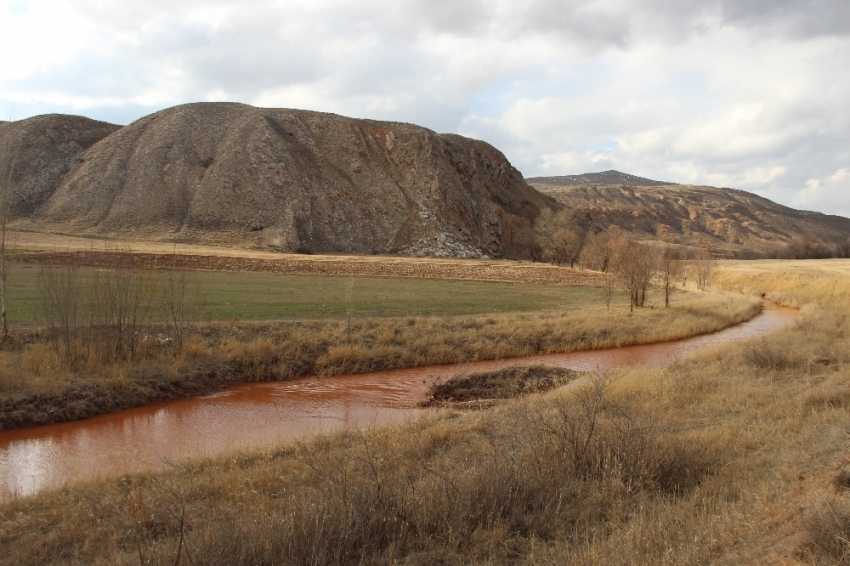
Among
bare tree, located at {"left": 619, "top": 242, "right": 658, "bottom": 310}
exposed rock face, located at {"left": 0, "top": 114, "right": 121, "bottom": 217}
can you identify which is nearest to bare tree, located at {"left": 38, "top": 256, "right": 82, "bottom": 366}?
bare tree, located at {"left": 619, "top": 242, "right": 658, "bottom": 310}

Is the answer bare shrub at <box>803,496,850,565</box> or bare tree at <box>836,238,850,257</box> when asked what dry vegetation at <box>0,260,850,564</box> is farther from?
bare tree at <box>836,238,850,257</box>

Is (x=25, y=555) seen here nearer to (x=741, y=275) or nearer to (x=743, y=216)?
(x=741, y=275)

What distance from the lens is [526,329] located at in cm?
2495

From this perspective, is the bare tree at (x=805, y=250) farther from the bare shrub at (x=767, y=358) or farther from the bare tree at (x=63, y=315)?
the bare tree at (x=63, y=315)

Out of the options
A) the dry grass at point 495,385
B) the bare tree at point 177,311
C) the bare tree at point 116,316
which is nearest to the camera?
the dry grass at point 495,385

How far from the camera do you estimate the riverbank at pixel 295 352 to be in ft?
49.0

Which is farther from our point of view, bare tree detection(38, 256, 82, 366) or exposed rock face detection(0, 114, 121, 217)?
exposed rock face detection(0, 114, 121, 217)

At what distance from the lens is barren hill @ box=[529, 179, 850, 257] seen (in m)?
151

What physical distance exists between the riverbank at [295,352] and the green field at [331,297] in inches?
101

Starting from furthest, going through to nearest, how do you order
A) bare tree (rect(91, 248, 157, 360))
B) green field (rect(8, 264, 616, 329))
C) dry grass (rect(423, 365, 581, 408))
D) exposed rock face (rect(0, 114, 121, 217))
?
1. exposed rock face (rect(0, 114, 121, 217))
2. green field (rect(8, 264, 616, 329))
3. bare tree (rect(91, 248, 157, 360))
4. dry grass (rect(423, 365, 581, 408))

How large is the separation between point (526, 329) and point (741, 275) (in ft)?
142

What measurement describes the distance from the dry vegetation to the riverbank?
718 centimetres

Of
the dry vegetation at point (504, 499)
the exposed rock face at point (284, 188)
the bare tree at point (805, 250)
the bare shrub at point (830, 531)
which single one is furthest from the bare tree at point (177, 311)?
the bare tree at point (805, 250)

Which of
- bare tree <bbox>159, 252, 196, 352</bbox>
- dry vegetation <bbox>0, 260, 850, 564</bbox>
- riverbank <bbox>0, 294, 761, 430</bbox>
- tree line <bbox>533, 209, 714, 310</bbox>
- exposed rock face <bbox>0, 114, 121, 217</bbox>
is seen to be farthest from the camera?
exposed rock face <bbox>0, 114, 121, 217</bbox>
